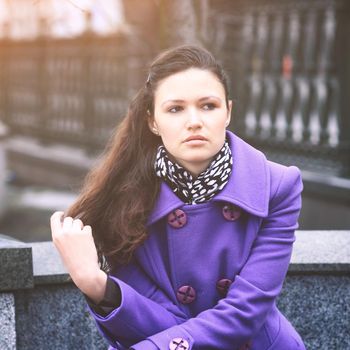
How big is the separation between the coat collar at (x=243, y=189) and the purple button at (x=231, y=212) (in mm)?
44

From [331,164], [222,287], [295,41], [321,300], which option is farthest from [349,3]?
[222,287]

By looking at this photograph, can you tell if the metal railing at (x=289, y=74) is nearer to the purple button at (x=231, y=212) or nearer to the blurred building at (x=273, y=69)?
the blurred building at (x=273, y=69)

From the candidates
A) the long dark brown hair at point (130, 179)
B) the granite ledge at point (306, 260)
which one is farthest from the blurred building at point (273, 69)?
the long dark brown hair at point (130, 179)

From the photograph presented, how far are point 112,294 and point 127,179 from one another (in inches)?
16.6

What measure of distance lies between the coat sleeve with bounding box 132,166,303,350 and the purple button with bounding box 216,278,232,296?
0.05 m

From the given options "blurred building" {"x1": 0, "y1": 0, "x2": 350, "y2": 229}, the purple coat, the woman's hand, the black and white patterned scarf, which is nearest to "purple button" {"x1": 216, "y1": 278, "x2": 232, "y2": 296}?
the purple coat

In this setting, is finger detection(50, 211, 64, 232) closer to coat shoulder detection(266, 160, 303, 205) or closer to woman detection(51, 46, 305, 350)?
woman detection(51, 46, 305, 350)

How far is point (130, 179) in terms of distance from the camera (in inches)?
111

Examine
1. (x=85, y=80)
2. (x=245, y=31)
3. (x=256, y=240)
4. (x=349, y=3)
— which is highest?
(x=256, y=240)

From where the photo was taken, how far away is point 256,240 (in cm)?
272

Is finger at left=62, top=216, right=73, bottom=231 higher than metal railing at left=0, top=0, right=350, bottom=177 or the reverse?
higher

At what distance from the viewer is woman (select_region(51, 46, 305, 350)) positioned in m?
2.62

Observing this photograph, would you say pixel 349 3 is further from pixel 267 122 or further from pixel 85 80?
pixel 85 80

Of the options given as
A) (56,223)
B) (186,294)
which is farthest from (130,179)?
(186,294)
